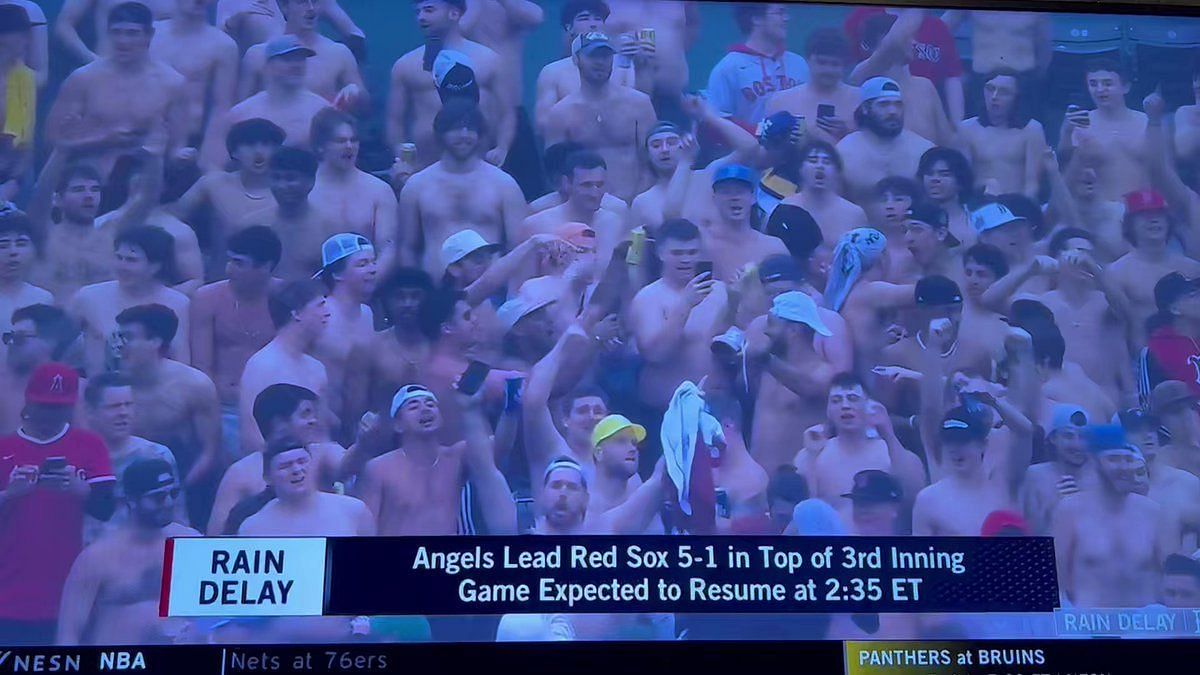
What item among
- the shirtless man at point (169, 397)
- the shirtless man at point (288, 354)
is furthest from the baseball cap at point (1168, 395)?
the shirtless man at point (169, 397)

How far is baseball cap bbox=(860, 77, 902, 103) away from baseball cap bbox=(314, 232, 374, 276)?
5.71 feet

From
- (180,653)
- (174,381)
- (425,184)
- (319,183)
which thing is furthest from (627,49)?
(180,653)

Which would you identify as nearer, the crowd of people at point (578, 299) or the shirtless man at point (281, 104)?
the crowd of people at point (578, 299)

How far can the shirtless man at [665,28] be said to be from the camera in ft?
Result: 14.5

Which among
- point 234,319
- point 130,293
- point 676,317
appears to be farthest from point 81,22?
point 676,317

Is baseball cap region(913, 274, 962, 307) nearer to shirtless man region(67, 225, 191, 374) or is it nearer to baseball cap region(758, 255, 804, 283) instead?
baseball cap region(758, 255, 804, 283)

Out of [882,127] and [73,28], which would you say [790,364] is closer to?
[882,127]

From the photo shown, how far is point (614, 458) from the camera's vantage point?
13.2 feet

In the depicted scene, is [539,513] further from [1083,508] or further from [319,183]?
[1083,508]

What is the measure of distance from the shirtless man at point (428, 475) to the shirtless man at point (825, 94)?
1458 mm

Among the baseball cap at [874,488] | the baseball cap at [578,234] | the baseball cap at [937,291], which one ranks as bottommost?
the baseball cap at [874,488]

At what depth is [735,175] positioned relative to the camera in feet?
14.2

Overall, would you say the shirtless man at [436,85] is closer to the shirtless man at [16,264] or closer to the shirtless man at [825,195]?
the shirtless man at [825,195]

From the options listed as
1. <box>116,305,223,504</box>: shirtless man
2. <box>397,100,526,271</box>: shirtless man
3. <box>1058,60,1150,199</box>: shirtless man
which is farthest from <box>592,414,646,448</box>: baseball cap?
<box>1058,60,1150,199</box>: shirtless man
